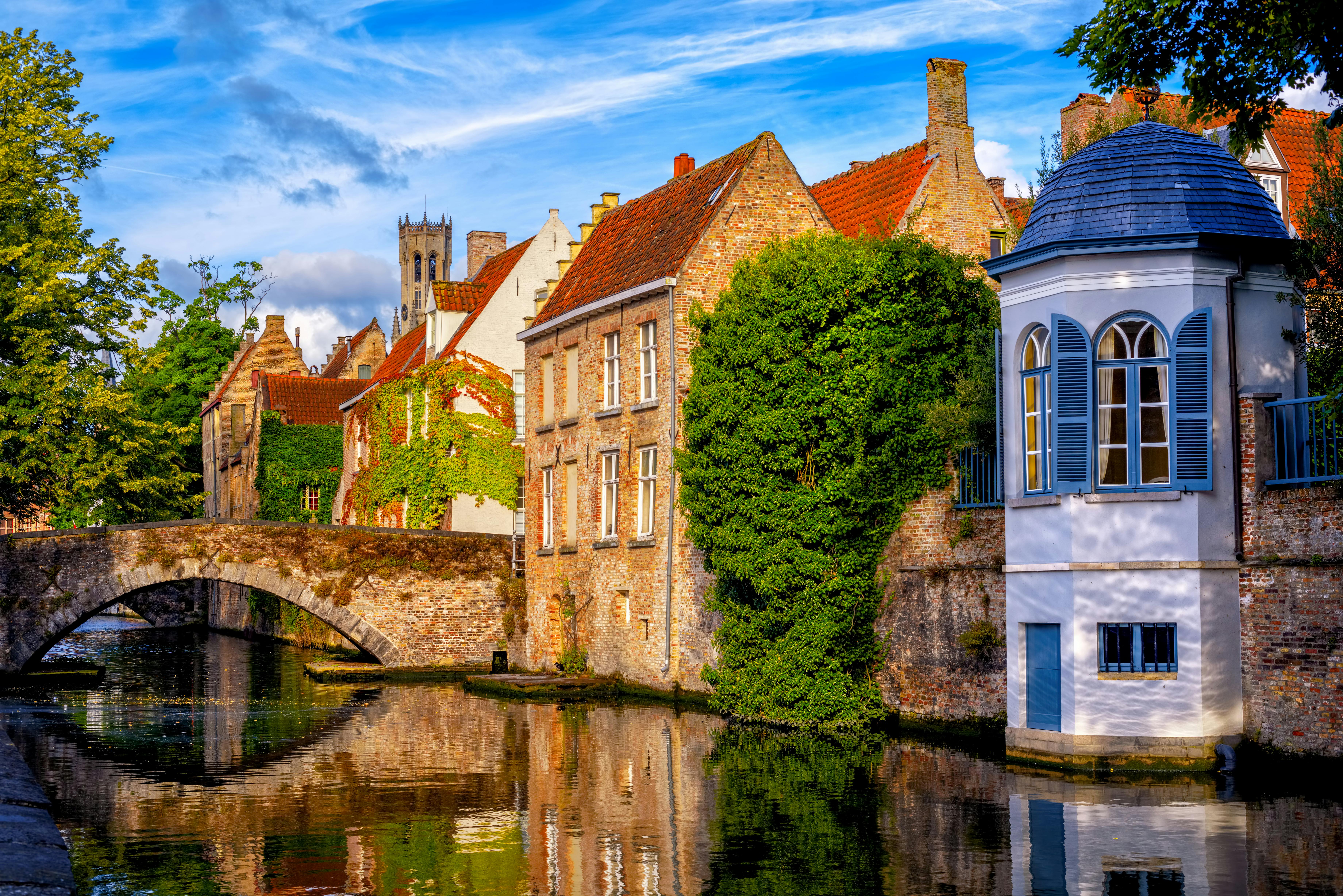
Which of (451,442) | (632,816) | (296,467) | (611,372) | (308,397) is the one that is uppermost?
(308,397)

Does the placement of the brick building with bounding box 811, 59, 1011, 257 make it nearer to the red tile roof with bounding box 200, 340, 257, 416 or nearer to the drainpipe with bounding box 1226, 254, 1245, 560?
the drainpipe with bounding box 1226, 254, 1245, 560

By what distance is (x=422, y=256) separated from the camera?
129500 mm

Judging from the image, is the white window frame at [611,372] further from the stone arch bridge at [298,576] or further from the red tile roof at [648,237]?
the stone arch bridge at [298,576]

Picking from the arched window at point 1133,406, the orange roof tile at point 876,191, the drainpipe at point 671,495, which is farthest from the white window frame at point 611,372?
the arched window at point 1133,406

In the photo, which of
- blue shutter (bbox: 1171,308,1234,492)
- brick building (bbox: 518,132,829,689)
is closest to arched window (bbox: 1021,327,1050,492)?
blue shutter (bbox: 1171,308,1234,492)

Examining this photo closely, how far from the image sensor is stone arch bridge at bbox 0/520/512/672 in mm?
33125

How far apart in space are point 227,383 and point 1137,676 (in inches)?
2269

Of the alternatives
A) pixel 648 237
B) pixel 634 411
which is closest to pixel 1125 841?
pixel 634 411

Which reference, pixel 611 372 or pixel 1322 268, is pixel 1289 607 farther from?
pixel 611 372

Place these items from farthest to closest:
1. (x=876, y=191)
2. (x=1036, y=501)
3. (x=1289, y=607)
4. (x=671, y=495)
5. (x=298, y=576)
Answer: (x=298, y=576) → (x=876, y=191) → (x=671, y=495) → (x=1036, y=501) → (x=1289, y=607)

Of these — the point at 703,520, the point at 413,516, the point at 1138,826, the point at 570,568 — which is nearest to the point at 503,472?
the point at 413,516

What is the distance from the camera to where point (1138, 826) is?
12.7 meters

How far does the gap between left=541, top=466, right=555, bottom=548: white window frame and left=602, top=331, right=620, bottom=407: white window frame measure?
3136 millimetres

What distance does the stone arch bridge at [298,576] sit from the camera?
33.1 meters
